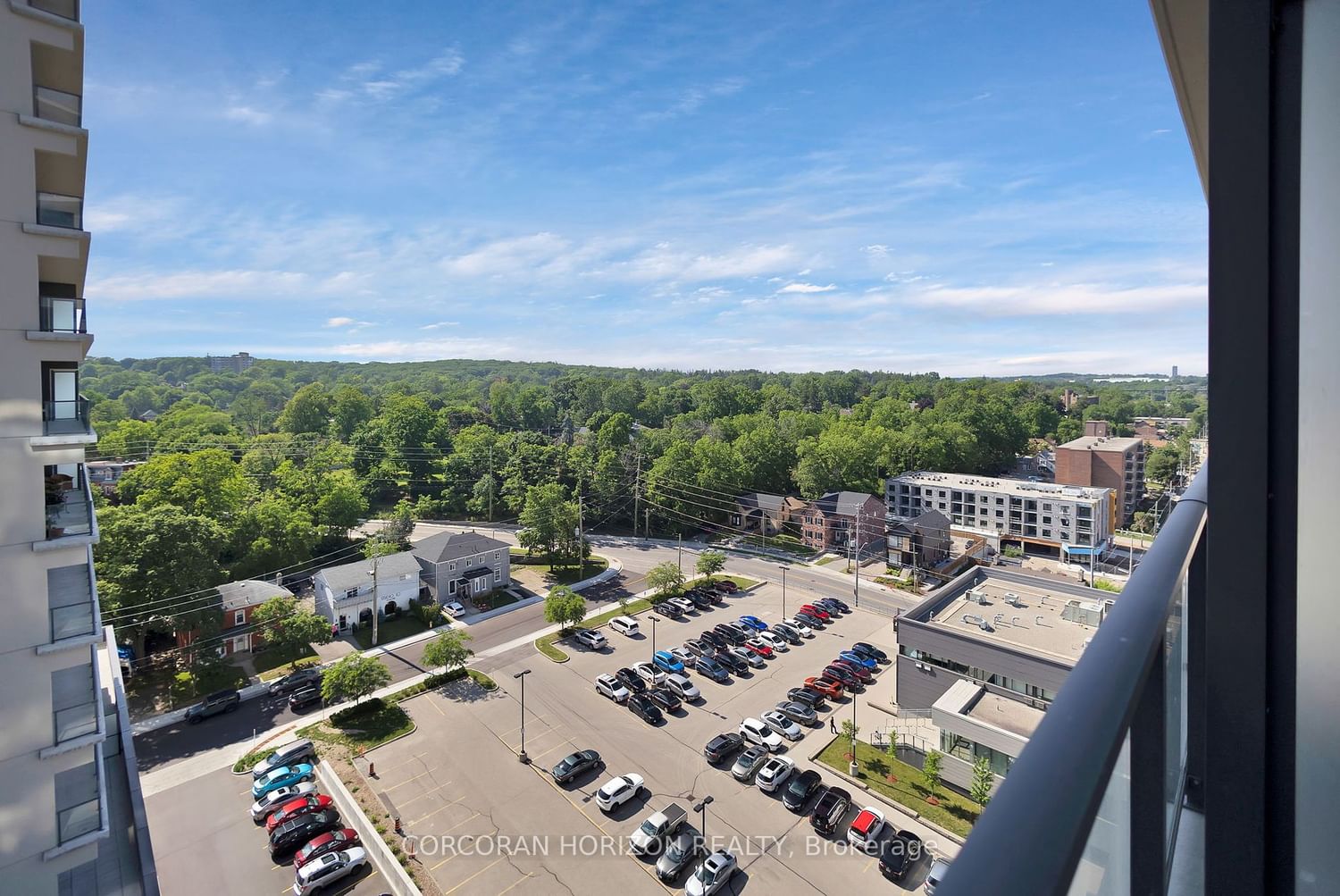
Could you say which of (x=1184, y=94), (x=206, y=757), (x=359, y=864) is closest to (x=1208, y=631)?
(x=1184, y=94)

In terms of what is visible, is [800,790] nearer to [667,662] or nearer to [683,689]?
[683,689]

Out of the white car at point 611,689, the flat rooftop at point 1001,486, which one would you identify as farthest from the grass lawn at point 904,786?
the flat rooftop at point 1001,486

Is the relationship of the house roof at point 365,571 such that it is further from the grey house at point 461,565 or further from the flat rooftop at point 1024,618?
the flat rooftop at point 1024,618

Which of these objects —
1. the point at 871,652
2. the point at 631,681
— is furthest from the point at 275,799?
the point at 871,652

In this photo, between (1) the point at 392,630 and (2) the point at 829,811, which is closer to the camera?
(2) the point at 829,811

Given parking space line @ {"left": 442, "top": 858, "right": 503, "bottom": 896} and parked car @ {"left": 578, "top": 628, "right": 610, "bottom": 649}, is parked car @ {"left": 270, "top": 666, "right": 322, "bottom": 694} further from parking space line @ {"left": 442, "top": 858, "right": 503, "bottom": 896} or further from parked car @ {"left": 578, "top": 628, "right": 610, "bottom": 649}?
parking space line @ {"left": 442, "top": 858, "right": 503, "bottom": 896}

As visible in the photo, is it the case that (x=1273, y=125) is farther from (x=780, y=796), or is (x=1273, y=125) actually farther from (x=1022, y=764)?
(x=780, y=796)
